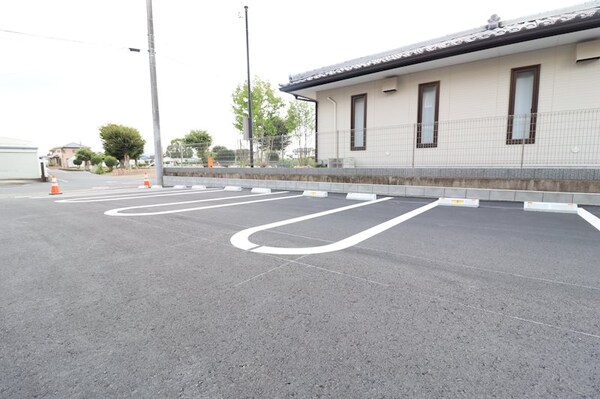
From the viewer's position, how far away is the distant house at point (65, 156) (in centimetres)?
6166

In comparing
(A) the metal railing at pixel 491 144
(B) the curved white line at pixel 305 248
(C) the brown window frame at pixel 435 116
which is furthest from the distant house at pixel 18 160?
(C) the brown window frame at pixel 435 116

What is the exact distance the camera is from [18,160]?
17531 mm

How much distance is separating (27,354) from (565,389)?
7.71 ft

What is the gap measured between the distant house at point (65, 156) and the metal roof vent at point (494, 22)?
73.0 m

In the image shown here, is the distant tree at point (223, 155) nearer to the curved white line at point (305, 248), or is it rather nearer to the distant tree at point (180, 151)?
the distant tree at point (180, 151)

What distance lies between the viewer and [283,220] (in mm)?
4426

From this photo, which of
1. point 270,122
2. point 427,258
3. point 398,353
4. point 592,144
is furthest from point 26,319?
point 270,122

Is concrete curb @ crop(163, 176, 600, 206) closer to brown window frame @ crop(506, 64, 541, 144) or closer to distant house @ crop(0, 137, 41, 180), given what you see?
brown window frame @ crop(506, 64, 541, 144)

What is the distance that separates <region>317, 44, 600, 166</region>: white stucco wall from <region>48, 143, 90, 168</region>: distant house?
232 feet

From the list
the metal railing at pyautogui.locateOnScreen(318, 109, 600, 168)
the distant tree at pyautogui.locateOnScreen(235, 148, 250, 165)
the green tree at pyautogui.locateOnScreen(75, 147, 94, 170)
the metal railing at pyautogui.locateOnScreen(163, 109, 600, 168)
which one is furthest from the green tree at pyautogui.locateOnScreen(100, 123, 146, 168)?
the metal railing at pyautogui.locateOnScreen(318, 109, 600, 168)

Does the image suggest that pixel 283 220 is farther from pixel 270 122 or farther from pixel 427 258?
pixel 270 122

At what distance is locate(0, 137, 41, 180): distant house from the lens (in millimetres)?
17058

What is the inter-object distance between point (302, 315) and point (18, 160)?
2341 centimetres

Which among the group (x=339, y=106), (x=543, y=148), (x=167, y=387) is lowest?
(x=167, y=387)
